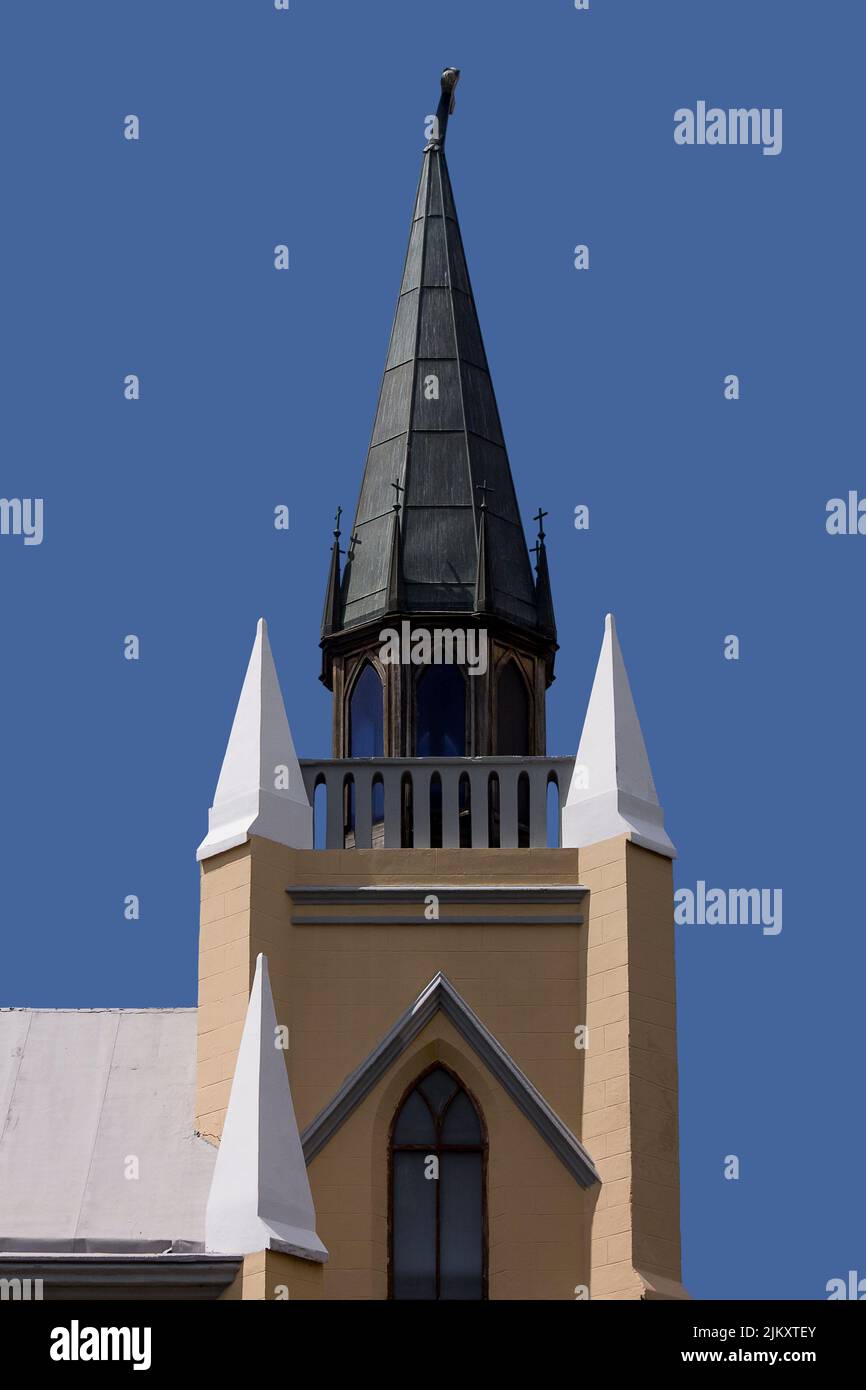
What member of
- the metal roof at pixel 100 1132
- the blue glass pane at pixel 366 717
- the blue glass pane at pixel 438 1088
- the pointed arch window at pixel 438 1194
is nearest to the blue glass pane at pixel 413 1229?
the pointed arch window at pixel 438 1194

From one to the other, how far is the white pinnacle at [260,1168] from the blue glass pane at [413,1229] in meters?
1.78

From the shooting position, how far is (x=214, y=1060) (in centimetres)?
2928

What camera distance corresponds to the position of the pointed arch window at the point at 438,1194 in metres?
28.5

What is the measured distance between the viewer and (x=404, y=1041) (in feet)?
95.6

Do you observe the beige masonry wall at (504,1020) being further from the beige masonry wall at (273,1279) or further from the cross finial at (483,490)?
the cross finial at (483,490)

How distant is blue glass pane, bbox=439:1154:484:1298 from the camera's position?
2852 centimetres

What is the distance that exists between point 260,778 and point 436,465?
477 centimetres

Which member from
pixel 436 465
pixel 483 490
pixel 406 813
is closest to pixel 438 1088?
pixel 406 813

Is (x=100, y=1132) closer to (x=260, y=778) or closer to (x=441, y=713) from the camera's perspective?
(x=260, y=778)

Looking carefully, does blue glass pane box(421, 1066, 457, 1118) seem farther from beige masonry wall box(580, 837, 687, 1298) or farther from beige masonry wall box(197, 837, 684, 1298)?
beige masonry wall box(580, 837, 687, 1298)
